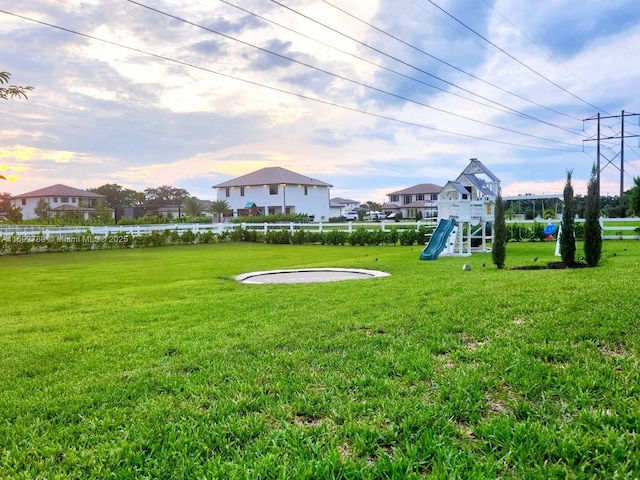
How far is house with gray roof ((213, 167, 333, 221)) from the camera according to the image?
154 feet

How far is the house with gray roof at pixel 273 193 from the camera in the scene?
46.8 m

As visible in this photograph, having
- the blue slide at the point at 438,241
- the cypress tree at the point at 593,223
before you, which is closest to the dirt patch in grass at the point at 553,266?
the cypress tree at the point at 593,223

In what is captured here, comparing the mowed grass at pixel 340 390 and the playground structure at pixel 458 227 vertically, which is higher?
the playground structure at pixel 458 227

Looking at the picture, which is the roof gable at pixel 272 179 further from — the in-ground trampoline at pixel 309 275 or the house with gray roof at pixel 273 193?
the in-ground trampoline at pixel 309 275

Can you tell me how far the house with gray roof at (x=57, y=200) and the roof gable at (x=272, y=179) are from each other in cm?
2265

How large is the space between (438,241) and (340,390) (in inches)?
423

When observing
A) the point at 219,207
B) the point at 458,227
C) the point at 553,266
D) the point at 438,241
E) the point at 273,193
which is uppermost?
the point at 273,193

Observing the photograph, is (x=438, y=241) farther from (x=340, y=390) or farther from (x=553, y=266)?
(x=340, y=390)

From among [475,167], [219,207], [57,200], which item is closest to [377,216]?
[219,207]

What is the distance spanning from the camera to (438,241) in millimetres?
13148

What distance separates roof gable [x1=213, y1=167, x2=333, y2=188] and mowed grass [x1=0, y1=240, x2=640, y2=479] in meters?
42.1

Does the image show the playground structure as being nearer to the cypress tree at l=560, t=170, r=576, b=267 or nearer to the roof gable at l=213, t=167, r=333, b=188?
the cypress tree at l=560, t=170, r=576, b=267

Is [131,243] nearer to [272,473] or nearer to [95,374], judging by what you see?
[95,374]

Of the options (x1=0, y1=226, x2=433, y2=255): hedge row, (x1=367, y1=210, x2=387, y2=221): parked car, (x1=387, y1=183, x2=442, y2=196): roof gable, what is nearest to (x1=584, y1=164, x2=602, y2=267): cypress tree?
(x1=0, y1=226, x2=433, y2=255): hedge row
